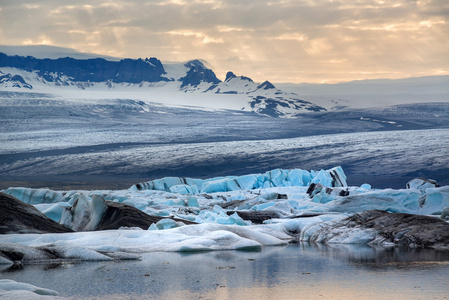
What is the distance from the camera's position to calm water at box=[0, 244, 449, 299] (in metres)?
9.48

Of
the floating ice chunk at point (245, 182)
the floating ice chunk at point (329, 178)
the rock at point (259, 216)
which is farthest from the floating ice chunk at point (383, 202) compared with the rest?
the floating ice chunk at point (245, 182)

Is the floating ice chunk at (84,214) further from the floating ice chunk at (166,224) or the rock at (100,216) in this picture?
the floating ice chunk at (166,224)

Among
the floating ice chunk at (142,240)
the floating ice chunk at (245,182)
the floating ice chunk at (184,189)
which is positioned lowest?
the floating ice chunk at (184,189)

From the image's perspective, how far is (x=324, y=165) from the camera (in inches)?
2793

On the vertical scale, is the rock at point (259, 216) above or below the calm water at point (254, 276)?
below

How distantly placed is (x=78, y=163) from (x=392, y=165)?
43.3 meters

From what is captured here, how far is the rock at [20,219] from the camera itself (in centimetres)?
1600

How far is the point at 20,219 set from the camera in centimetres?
1645

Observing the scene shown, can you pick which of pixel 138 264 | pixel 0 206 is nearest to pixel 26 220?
pixel 0 206

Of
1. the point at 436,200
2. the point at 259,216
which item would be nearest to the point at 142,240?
the point at 259,216

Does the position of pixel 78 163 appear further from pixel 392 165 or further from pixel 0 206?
pixel 0 206

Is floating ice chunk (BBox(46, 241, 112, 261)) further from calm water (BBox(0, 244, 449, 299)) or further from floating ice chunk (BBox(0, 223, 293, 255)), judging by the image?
calm water (BBox(0, 244, 449, 299))

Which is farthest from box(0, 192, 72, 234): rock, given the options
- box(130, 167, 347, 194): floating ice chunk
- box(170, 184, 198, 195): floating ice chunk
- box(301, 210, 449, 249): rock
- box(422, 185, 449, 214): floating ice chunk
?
box(170, 184, 198, 195): floating ice chunk

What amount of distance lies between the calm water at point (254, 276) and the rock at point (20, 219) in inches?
149
